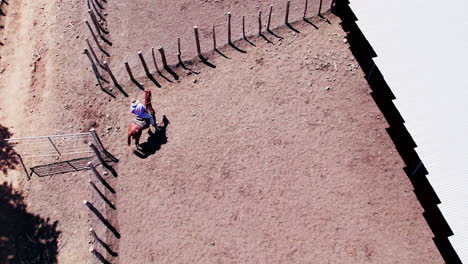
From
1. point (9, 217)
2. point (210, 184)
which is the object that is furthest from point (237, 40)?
point (9, 217)

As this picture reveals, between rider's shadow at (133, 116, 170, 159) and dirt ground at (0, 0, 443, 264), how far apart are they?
0.27 ft

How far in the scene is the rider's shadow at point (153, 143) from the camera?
14383 mm

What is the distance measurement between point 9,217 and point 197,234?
7.36 meters

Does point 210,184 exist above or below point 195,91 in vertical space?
below

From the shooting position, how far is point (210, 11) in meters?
18.2

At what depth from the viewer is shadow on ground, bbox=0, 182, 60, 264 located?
495 inches

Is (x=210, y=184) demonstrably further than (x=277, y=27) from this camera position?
No

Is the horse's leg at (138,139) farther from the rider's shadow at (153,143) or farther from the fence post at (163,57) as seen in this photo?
the fence post at (163,57)

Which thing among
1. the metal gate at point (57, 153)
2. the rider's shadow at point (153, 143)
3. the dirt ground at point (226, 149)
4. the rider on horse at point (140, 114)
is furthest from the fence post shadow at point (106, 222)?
the rider on horse at point (140, 114)

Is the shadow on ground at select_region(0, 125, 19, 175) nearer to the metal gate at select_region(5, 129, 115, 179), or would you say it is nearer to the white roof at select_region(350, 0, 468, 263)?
the metal gate at select_region(5, 129, 115, 179)

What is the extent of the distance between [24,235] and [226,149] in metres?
8.20

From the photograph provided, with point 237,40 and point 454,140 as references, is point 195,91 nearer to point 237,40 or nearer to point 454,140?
point 237,40

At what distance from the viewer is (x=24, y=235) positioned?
13.0 meters

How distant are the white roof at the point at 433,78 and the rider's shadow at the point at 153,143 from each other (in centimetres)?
929
